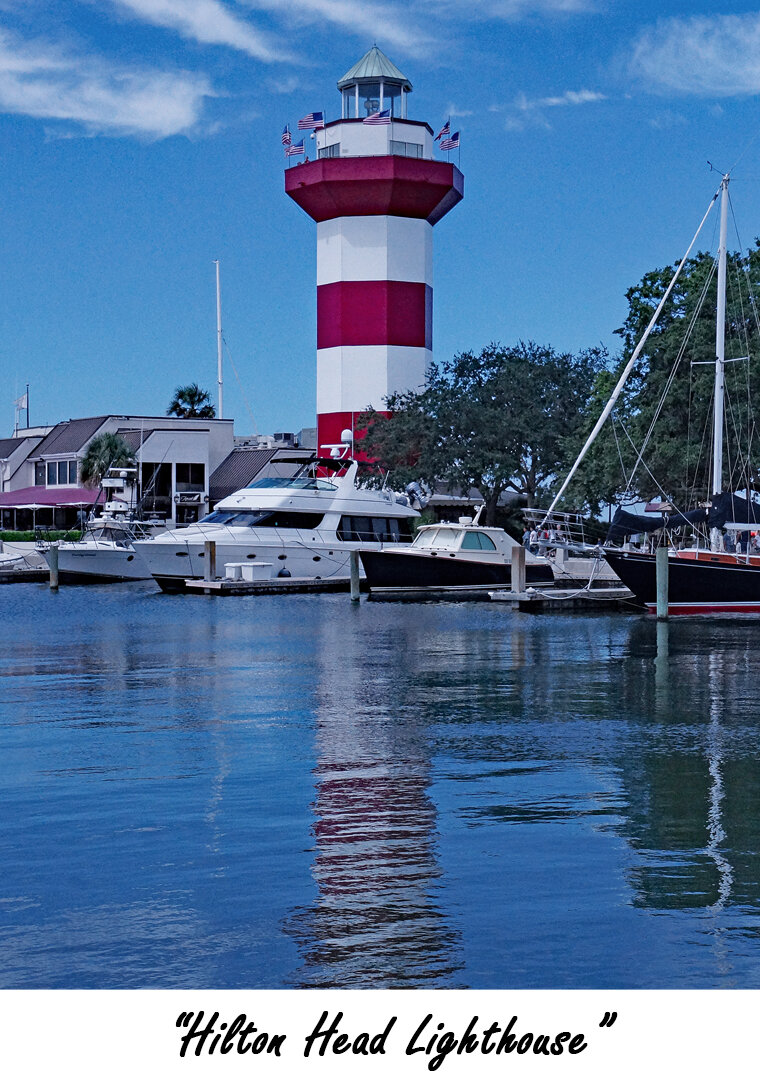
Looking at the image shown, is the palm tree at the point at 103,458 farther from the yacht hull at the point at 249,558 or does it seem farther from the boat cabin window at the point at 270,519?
the boat cabin window at the point at 270,519

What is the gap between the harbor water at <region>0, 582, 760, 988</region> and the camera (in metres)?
7.77

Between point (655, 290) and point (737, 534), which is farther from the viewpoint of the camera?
point (655, 290)

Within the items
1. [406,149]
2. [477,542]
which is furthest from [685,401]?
[406,149]

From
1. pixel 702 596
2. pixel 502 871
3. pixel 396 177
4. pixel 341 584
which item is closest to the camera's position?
pixel 502 871

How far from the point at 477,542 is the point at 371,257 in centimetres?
2678

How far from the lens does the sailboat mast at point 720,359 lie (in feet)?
119

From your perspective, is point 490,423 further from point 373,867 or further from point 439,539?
point 373,867

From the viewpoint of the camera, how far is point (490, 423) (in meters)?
63.2

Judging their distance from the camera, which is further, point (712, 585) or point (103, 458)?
point (103, 458)

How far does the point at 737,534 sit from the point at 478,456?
88.3 ft

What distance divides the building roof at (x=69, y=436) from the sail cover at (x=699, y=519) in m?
49.2

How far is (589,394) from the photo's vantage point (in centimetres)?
6431
